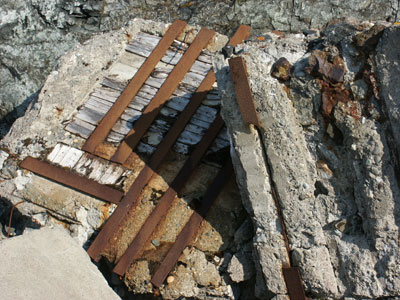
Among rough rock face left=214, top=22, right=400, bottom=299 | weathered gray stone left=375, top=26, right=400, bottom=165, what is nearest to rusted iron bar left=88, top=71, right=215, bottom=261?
rough rock face left=214, top=22, right=400, bottom=299

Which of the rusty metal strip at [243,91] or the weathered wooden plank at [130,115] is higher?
the rusty metal strip at [243,91]

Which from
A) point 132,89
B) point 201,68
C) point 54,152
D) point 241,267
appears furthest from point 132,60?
point 241,267

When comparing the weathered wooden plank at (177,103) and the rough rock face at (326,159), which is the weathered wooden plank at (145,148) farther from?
the rough rock face at (326,159)

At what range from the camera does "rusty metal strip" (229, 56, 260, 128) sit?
3.32 m

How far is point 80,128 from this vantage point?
4.48m

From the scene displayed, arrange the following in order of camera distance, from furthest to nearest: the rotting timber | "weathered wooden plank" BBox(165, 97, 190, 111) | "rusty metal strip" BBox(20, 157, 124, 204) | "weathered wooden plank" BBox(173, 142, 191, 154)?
"weathered wooden plank" BBox(165, 97, 190, 111)
"weathered wooden plank" BBox(173, 142, 191, 154)
"rusty metal strip" BBox(20, 157, 124, 204)
the rotting timber

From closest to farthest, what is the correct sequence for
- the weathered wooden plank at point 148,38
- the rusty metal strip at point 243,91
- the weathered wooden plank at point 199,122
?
1. the rusty metal strip at point 243,91
2. the weathered wooden plank at point 199,122
3. the weathered wooden plank at point 148,38

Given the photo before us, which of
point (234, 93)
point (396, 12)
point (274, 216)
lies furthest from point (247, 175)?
point (396, 12)

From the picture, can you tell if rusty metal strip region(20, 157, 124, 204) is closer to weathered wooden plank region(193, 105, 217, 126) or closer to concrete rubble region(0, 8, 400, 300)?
concrete rubble region(0, 8, 400, 300)

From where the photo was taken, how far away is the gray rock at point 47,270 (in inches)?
120

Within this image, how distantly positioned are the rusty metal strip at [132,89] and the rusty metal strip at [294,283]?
191 centimetres

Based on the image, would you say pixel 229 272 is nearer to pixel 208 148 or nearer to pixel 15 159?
pixel 208 148

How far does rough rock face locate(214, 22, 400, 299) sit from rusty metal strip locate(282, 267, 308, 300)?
5 centimetres

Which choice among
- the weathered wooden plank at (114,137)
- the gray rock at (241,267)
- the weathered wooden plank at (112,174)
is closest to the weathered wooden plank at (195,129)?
the weathered wooden plank at (114,137)
